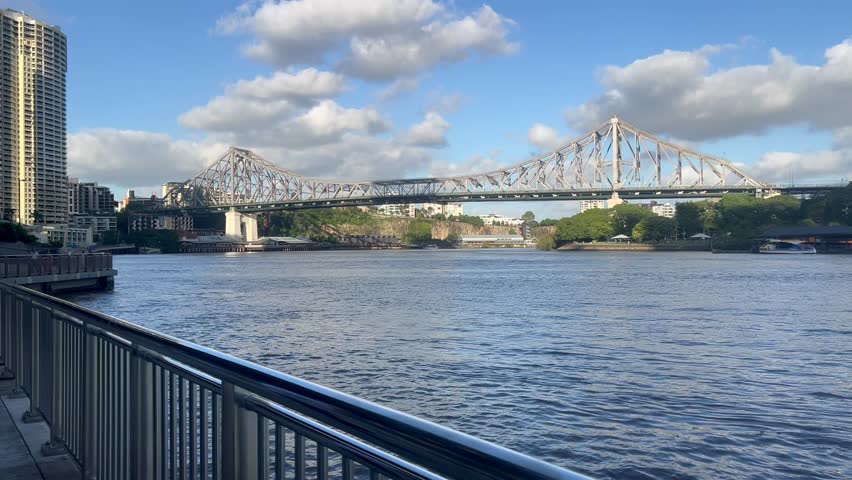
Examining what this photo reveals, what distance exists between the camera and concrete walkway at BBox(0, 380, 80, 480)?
4.55m

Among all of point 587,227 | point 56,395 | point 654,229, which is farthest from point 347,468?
point 587,227

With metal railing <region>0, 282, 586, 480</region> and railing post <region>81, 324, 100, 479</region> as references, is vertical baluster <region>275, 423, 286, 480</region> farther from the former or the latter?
railing post <region>81, 324, 100, 479</region>

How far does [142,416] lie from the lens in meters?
3.55

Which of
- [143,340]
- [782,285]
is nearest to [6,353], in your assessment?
[143,340]

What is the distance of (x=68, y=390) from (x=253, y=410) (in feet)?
9.79

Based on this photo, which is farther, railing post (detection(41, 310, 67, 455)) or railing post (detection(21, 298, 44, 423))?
railing post (detection(21, 298, 44, 423))

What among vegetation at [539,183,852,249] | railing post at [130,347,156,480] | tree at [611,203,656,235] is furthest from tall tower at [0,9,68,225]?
railing post at [130,347,156,480]

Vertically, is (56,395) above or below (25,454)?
above

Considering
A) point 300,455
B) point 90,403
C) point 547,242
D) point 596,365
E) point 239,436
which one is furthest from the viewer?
point 547,242

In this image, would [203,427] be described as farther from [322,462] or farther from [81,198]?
[81,198]

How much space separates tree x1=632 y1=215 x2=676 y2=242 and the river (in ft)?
301

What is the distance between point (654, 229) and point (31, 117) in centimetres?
10006

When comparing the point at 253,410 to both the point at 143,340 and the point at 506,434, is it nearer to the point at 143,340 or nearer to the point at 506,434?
the point at 143,340

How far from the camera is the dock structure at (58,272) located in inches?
1045
